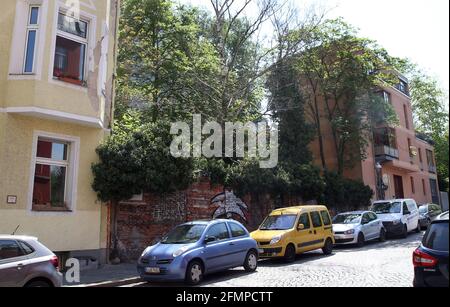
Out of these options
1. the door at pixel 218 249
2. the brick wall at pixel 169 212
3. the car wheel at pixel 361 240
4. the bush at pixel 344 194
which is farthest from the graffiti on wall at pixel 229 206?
the bush at pixel 344 194

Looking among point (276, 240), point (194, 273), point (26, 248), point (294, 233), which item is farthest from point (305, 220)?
point (26, 248)

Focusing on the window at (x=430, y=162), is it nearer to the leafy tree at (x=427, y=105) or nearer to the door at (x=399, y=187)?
the leafy tree at (x=427, y=105)

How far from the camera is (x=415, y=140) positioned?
44.8 meters

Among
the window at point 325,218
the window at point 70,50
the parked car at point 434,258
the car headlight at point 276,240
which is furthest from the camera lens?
the window at point 325,218

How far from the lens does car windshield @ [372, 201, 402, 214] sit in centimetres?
2211

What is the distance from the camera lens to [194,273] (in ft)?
33.5

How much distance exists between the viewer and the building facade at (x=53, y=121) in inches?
472

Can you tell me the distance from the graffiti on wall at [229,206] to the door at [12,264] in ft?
34.4

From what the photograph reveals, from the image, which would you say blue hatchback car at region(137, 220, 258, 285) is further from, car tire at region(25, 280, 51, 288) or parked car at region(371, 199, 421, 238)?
parked car at region(371, 199, 421, 238)

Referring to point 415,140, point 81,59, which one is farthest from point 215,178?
point 415,140

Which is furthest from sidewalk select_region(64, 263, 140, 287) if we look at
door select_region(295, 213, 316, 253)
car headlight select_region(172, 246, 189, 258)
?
door select_region(295, 213, 316, 253)

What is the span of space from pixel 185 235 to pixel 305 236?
5.32 meters
